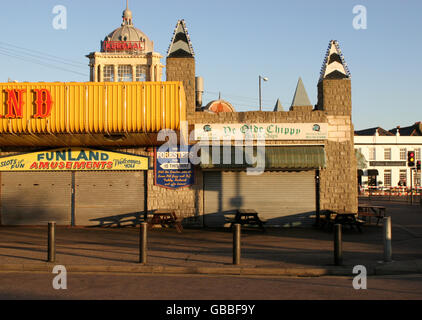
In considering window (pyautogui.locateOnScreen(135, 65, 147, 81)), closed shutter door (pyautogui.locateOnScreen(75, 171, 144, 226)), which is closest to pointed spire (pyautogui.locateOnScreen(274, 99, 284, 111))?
closed shutter door (pyautogui.locateOnScreen(75, 171, 144, 226))

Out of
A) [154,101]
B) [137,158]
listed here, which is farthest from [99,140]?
[154,101]

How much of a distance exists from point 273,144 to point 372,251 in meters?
7.41

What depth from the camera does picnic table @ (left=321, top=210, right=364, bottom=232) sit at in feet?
56.2

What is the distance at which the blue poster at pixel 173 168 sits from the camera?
19.2 meters

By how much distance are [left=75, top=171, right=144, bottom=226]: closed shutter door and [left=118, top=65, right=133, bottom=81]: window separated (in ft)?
206

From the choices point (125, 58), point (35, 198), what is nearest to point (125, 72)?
point (125, 58)

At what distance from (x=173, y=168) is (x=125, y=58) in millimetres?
64511

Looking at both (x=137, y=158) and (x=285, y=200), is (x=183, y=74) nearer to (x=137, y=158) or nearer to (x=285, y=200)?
(x=137, y=158)

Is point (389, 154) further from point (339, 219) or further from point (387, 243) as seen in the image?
point (387, 243)

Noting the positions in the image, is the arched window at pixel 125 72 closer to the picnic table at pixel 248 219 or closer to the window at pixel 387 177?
the window at pixel 387 177

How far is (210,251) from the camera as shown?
41.9 ft

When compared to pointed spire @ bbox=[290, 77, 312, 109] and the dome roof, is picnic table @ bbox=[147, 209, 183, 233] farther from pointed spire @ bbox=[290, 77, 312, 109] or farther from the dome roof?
the dome roof

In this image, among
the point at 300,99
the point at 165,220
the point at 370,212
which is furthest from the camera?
the point at 370,212

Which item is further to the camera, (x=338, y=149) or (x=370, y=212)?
(x=370, y=212)
